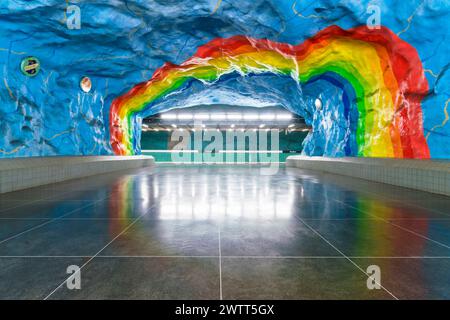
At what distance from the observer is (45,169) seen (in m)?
7.81

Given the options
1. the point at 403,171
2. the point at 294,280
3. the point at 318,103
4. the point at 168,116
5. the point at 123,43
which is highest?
the point at 123,43

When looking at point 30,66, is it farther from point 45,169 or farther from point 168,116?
point 168,116

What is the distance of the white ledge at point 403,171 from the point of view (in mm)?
6078

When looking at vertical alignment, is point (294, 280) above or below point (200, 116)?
below

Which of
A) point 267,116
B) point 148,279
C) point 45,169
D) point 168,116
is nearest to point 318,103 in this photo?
point 267,116

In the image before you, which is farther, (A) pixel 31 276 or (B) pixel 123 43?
(B) pixel 123 43

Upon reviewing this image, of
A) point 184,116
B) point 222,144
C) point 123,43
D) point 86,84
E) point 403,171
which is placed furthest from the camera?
point 222,144

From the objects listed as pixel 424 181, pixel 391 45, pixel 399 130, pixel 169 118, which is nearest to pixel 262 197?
pixel 424 181

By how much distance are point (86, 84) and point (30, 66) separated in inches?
95.7

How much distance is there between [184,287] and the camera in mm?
1904

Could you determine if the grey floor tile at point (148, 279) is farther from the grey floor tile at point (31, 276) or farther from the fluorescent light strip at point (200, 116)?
the fluorescent light strip at point (200, 116)

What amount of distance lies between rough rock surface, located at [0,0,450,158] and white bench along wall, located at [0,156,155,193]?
0.68 m

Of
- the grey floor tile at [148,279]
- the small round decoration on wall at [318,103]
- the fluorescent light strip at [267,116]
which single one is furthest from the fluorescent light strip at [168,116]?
the grey floor tile at [148,279]

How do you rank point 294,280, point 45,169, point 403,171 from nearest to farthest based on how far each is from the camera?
point 294,280 < point 403,171 < point 45,169
